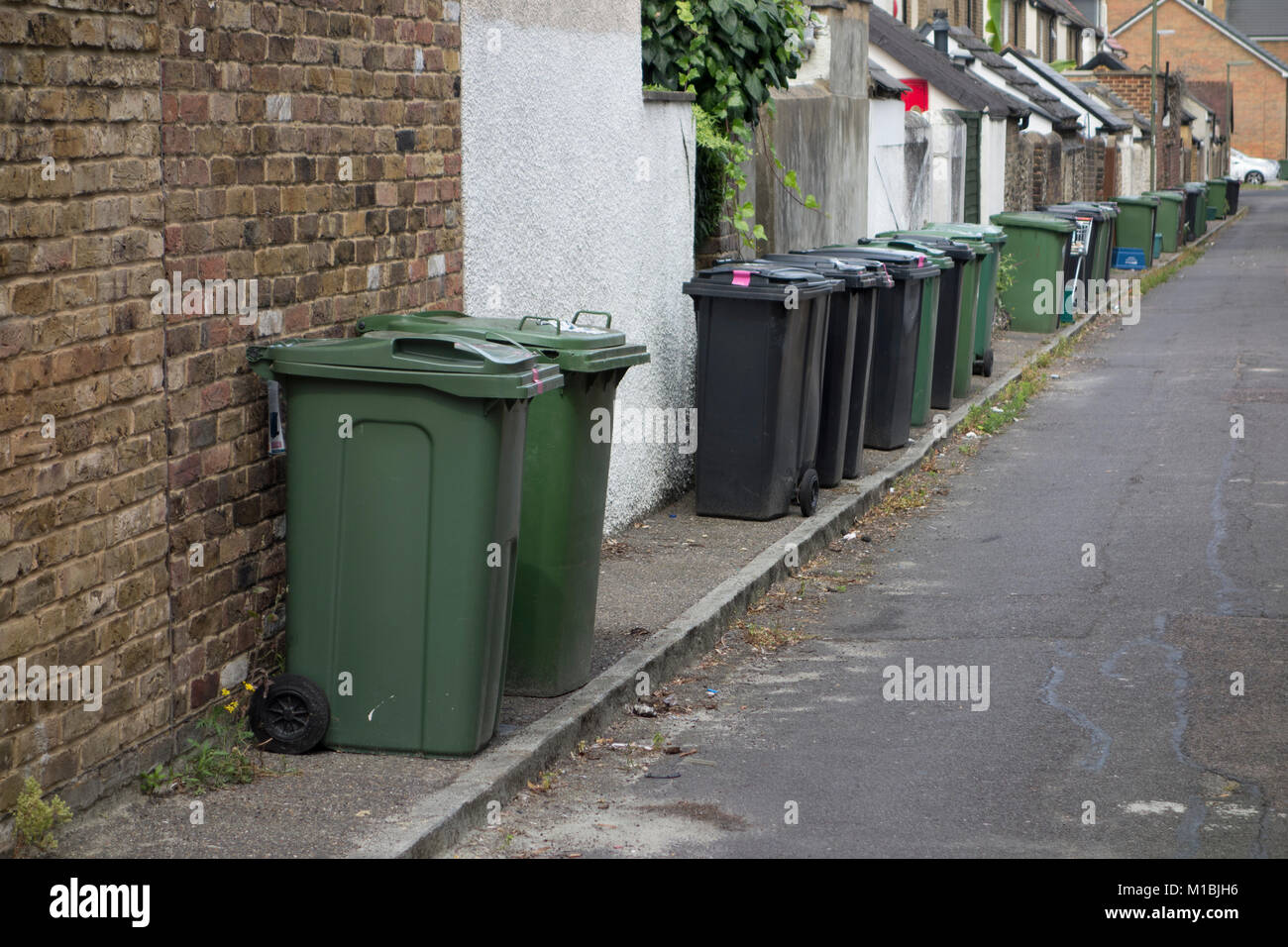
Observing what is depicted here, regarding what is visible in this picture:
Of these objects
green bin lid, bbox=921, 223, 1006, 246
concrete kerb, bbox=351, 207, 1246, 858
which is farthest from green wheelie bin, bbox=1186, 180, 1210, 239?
concrete kerb, bbox=351, 207, 1246, 858

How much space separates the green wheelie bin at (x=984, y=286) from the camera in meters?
14.9

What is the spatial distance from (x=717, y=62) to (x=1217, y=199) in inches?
1801

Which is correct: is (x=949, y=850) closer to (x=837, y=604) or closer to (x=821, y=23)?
(x=837, y=604)

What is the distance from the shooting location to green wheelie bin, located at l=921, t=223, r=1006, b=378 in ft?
48.9

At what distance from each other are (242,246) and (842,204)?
933cm

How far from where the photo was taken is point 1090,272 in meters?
22.8

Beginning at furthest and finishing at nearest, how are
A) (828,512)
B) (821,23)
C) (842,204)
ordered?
(842,204)
(821,23)
(828,512)

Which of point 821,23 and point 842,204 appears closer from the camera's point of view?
point 821,23

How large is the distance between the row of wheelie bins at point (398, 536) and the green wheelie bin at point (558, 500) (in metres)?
0.42

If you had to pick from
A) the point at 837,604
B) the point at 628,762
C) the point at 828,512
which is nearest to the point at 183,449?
the point at 628,762

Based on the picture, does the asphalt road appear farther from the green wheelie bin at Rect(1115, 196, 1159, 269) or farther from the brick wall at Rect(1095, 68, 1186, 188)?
the brick wall at Rect(1095, 68, 1186, 188)

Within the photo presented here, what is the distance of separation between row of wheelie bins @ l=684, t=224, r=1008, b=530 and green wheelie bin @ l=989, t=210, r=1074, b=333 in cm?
645

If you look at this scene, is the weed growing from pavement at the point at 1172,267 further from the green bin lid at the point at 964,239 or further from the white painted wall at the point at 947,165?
the green bin lid at the point at 964,239

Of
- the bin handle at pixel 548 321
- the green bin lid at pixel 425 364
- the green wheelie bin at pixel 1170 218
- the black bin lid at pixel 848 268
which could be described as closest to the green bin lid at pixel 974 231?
the black bin lid at pixel 848 268
